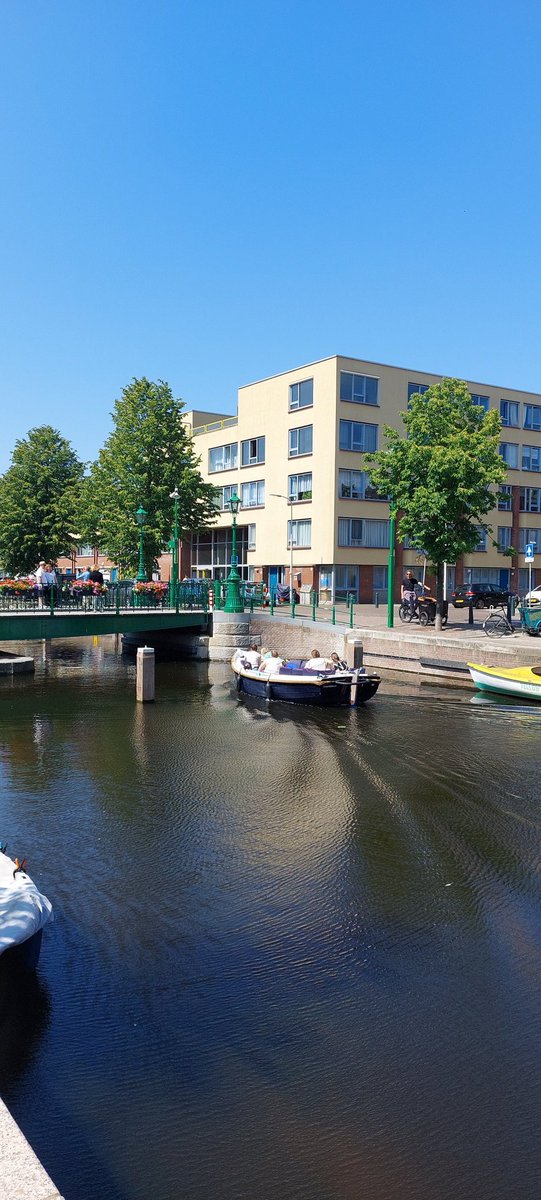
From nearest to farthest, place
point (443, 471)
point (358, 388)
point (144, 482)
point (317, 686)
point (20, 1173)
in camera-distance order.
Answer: point (20, 1173) < point (317, 686) < point (443, 471) < point (144, 482) < point (358, 388)

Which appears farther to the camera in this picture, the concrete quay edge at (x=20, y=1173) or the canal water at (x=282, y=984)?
the canal water at (x=282, y=984)

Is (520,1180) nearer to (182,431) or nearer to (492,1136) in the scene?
(492,1136)

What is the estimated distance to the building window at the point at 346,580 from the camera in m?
49.8

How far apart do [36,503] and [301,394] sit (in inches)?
781

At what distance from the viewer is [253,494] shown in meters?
56.4

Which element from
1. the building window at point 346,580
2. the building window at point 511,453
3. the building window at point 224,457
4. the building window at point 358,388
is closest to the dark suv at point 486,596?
the building window at point 346,580

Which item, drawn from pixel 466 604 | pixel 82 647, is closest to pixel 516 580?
pixel 466 604

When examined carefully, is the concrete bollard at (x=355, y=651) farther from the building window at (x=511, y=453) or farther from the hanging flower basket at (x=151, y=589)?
the building window at (x=511, y=453)

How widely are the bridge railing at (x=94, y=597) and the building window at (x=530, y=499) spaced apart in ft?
109

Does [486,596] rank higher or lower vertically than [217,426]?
lower

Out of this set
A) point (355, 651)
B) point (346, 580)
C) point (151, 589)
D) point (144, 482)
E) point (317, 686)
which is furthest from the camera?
point (346, 580)

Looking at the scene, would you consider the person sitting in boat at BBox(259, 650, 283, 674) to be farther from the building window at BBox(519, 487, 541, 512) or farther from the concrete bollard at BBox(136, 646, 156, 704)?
the building window at BBox(519, 487, 541, 512)

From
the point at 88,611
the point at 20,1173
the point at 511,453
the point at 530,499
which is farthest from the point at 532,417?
the point at 20,1173

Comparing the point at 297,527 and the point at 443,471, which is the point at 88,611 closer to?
the point at 443,471
